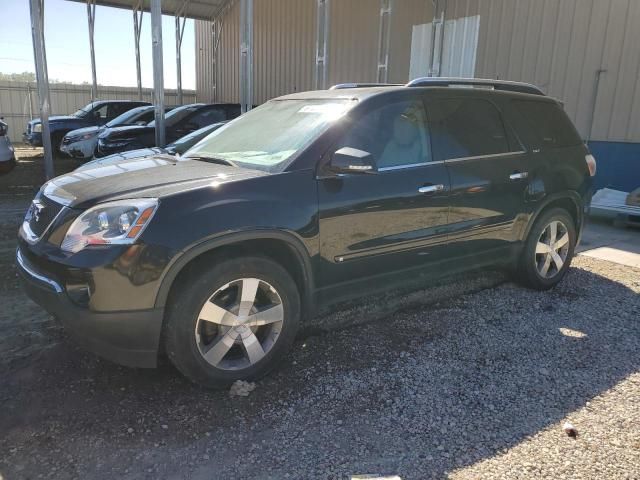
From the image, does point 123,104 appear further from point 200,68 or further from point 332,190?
point 332,190

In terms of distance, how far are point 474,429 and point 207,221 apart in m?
1.77

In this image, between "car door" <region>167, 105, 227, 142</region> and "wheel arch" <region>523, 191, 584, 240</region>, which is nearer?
"wheel arch" <region>523, 191, 584, 240</region>

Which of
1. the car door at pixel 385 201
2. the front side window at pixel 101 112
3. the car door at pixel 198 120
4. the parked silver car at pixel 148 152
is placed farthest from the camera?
the front side window at pixel 101 112

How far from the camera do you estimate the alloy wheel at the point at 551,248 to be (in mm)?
4719

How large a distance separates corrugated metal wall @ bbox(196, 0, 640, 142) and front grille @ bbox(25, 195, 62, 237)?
8979 mm

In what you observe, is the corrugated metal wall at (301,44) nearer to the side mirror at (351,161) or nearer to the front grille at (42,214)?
the side mirror at (351,161)

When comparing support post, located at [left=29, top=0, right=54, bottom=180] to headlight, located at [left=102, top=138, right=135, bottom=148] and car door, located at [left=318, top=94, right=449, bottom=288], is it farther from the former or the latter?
car door, located at [left=318, top=94, right=449, bottom=288]

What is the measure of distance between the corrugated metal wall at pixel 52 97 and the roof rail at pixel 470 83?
70.9 ft

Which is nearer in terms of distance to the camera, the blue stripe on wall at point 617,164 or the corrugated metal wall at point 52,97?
the blue stripe on wall at point 617,164

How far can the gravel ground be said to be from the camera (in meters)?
2.43

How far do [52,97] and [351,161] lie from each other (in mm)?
23360

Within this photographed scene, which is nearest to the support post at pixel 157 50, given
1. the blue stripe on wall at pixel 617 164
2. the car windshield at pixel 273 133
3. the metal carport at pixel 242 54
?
the metal carport at pixel 242 54

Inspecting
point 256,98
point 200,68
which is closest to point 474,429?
point 256,98

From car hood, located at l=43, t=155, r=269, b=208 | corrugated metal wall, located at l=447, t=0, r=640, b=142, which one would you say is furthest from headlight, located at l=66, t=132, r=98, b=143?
car hood, located at l=43, t=155, r=269, b=208
